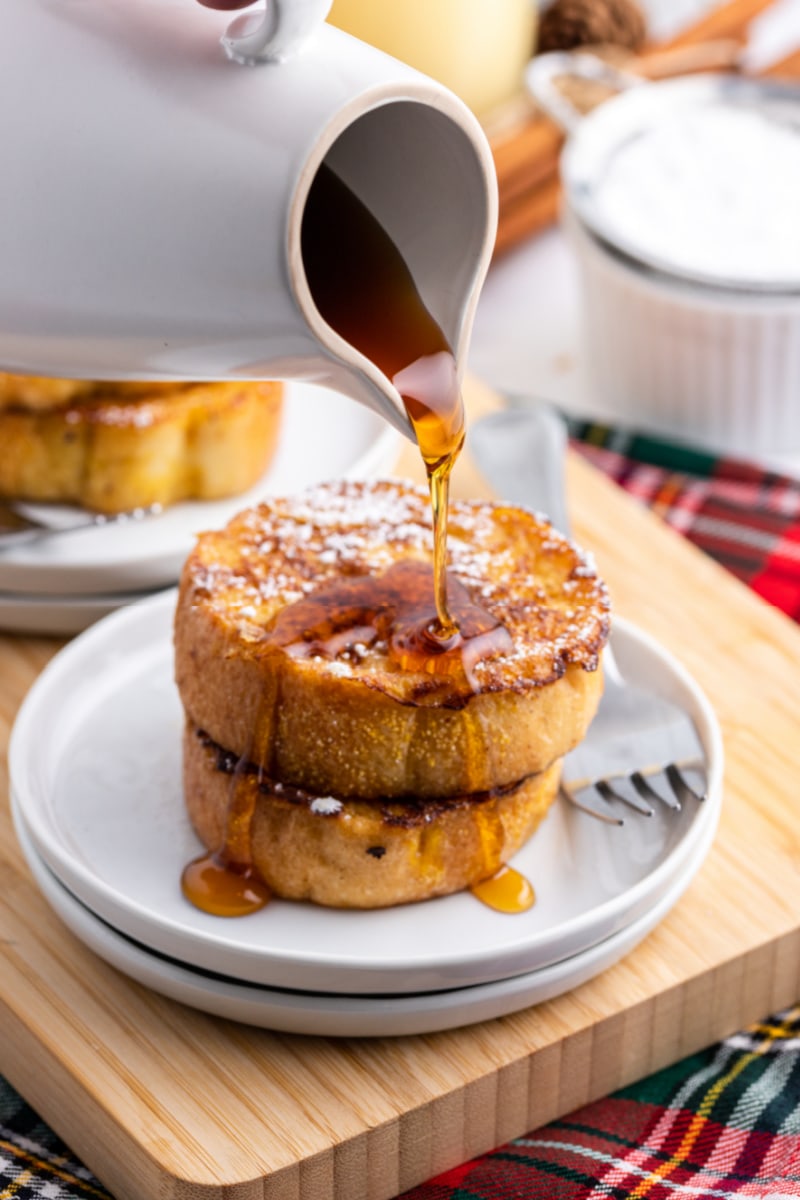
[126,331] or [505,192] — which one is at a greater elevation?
[126,331]

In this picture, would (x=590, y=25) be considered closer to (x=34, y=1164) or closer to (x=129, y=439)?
(x=129, y=439)

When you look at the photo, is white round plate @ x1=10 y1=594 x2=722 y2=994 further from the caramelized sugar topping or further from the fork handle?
the fork handle

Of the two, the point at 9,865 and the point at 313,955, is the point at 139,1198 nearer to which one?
the point at 313,955

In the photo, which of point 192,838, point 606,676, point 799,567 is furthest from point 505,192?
point 192,838

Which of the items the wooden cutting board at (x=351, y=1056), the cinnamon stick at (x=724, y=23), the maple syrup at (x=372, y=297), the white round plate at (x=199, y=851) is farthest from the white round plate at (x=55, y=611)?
the cinnamon stick at (x=724, y=23)

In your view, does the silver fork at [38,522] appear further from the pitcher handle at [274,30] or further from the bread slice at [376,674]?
the pitcher handle at [274,30]

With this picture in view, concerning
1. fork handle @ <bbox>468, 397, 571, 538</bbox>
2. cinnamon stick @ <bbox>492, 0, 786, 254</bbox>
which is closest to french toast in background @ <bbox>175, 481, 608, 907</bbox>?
fork handle @ <bbox>468, 397, 571, 538</bbox>
